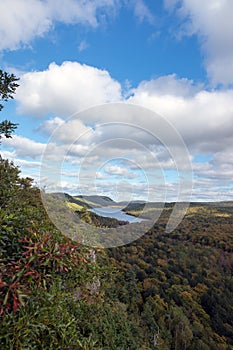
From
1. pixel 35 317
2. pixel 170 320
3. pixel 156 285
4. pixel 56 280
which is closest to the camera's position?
pixel 35 317

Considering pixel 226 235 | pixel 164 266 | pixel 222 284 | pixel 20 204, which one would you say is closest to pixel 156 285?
pixel 164 266

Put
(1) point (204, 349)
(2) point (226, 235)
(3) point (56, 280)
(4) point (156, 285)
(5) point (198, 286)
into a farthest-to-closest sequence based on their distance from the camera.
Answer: (2) point (226, 235), (5) point (198, 286), (4) point (156, 285), (1) point (204, 349), (3) point (56, 280)

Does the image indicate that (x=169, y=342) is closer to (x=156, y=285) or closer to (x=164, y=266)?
(x=156, y=285)

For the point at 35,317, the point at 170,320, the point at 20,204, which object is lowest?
the point at 170,320

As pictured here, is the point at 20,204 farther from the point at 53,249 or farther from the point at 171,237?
the point at 171,237

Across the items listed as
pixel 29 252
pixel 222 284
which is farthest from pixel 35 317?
pixel 222 284

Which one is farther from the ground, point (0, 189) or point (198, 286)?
point (0, 189)

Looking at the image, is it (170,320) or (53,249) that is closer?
(53,249)
